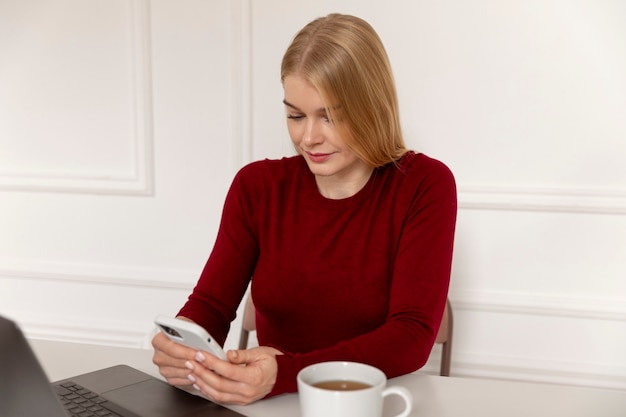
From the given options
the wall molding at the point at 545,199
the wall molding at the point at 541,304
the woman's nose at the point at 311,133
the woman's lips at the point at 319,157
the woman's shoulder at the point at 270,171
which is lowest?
the wall molding at the point at 541,304

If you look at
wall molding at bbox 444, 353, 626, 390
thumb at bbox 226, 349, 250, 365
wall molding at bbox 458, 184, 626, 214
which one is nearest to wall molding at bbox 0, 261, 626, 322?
wall molding at bbox 444, 353, 626, 390

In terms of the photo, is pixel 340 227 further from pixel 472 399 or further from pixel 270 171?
pixel 472 399

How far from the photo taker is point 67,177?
237 cm

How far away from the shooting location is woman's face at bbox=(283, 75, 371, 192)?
1295 millimetres

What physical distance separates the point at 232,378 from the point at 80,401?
23 centimetres

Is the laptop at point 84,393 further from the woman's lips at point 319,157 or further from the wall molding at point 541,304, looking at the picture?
the wall molding at point 541,304

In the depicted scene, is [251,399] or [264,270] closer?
[251,399]

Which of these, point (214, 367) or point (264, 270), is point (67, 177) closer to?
point (264, 270)

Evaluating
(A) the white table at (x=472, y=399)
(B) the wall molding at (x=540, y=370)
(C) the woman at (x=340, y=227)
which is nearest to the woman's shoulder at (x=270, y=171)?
(C) the woman at (x=340, y=227)

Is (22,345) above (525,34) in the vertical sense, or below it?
below

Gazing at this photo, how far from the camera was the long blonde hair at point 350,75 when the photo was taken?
1.28 metres

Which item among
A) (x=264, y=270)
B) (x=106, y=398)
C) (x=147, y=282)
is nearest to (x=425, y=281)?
(x=264, y=270)

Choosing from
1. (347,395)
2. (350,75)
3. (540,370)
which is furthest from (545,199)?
(347,395)

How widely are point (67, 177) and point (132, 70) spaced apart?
1.47 feet
